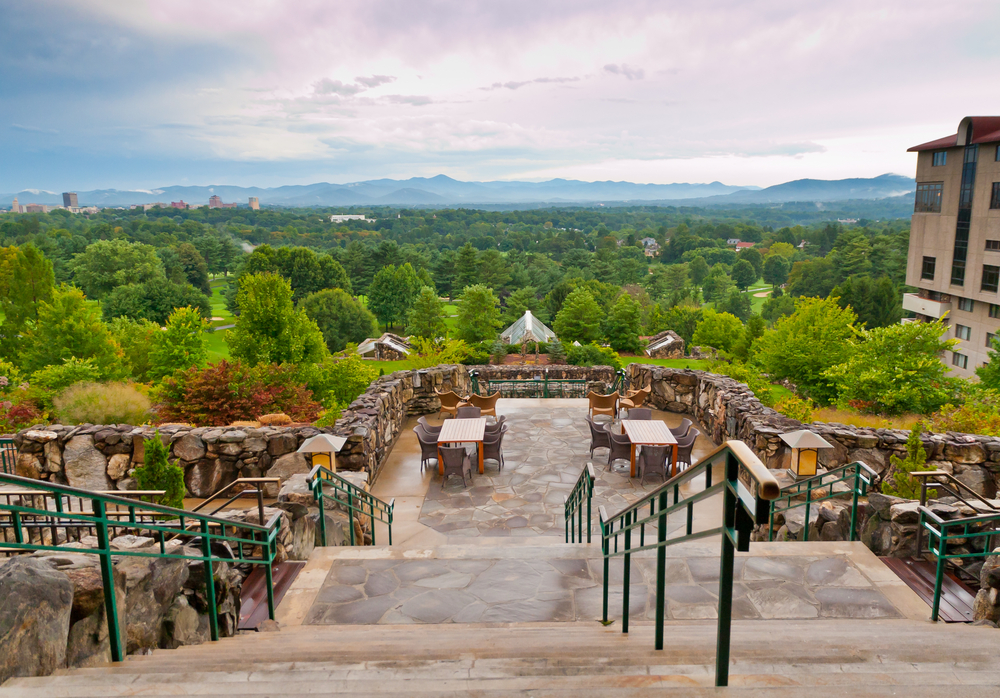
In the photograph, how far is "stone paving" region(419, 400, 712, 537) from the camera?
359 inches

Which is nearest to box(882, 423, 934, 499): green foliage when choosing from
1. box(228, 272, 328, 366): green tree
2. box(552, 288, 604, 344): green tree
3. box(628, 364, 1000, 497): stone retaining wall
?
box(628, 364, 1000, 497): stone retaining wall

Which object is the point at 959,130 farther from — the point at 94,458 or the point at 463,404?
the point at 94,458

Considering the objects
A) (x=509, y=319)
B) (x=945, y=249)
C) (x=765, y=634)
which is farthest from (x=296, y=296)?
(x=765, y=634)

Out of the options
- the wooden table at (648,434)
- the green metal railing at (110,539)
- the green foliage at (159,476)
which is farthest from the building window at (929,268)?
the green metal railing at (110,539)

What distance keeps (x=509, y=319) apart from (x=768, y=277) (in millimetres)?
86922

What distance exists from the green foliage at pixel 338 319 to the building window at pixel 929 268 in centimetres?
5004

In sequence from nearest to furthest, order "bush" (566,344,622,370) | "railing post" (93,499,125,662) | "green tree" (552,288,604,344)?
"railing post" (93,499,125,662), "bush" (566,344,622,370), "green tree" (552,288,604,344)

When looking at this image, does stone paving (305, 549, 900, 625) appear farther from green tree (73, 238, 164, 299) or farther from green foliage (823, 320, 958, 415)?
green tree (73, 238, 164, 299)

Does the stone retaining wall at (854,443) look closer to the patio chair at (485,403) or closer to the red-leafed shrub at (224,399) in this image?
the patio chair at (485,403)

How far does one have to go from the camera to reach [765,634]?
405 cm

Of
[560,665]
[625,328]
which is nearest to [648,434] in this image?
[560,665]

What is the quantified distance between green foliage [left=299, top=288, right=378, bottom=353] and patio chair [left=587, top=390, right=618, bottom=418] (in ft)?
167

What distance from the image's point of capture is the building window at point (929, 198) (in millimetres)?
47125

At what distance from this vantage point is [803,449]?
30.6 feet
